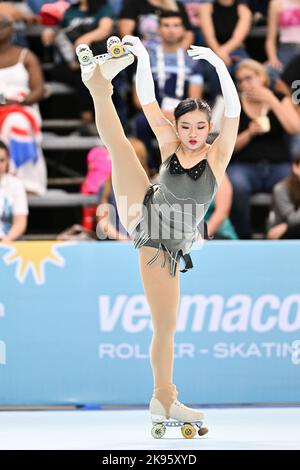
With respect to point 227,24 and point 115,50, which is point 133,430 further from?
point 227,24

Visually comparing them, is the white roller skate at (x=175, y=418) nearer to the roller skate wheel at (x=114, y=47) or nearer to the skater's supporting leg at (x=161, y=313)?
the skater's supporting leg at (x=161, y=313)

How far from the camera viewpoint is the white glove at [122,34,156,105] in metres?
4.96

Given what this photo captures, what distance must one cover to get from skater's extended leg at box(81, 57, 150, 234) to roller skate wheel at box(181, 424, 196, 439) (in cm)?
118

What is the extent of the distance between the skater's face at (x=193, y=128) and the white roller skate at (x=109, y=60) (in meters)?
0.40

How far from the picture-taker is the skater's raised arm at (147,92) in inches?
196

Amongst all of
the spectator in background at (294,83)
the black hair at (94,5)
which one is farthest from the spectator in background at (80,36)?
the spectator in background at (294,83)

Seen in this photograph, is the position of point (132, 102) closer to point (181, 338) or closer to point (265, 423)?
point (181, 338)

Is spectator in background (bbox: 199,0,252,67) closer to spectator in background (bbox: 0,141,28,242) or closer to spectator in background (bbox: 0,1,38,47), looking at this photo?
spectator in background (bbox: 0,1,38,47)

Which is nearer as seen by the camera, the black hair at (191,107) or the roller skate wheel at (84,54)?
the roller skate wheel at (84,54)

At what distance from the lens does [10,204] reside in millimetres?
7430

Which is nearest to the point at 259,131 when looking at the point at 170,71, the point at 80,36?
the point at 170,71

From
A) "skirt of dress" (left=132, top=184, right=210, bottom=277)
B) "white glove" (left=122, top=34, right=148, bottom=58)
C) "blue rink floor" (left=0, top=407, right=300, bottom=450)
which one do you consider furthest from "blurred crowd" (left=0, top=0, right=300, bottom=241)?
"white glove" (left=122, top=34, right=148, bottom=58)

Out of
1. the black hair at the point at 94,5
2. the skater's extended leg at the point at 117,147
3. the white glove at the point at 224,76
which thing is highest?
the black hair at the point at 94,5

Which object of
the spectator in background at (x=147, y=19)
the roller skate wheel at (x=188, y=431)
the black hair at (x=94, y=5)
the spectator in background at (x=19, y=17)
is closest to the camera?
the roller skate wheel at (x=188, y=431)
